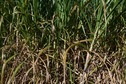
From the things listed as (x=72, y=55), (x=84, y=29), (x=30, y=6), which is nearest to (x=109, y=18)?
(x=84, y=29)

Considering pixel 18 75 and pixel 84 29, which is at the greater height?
pixel 84 29

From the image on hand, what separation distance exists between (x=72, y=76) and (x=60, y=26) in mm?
288

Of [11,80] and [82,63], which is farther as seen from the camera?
[82,63]

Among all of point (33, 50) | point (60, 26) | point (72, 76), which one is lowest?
point (72, 76)

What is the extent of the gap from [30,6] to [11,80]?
0.44 meters

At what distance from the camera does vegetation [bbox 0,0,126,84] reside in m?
2.01

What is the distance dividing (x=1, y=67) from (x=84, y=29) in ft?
1.71

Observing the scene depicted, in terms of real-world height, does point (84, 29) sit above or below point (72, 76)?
above

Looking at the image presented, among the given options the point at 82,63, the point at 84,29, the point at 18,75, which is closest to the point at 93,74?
the point at 82,63

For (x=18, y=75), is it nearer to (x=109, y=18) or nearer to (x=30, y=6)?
(x=30, y=6)

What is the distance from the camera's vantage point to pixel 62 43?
208 cm

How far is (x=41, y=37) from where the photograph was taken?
2074 millimetres

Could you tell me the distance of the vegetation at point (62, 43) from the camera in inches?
79.1

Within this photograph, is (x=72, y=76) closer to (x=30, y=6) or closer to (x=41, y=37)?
(x=41, y=37)
